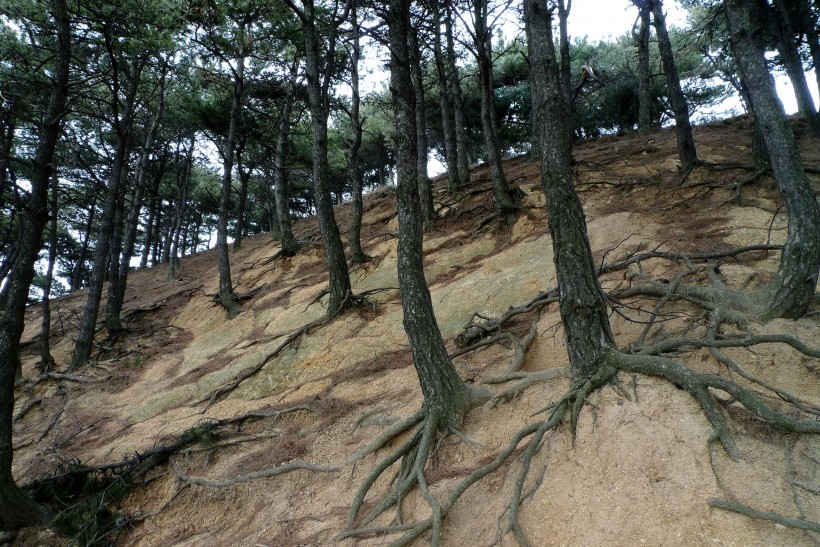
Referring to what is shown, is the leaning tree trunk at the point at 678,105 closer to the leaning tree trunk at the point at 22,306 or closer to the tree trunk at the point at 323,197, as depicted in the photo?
the tree trunk at the point at 323,197

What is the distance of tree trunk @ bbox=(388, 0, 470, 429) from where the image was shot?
426 centimetres

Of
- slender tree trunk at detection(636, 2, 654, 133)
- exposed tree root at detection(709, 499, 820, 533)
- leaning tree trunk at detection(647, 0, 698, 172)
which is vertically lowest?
exposed tree root at detection(709, 499, 820, 533)

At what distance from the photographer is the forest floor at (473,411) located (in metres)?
2.71

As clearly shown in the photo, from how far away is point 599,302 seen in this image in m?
3.56

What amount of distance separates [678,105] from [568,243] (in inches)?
344

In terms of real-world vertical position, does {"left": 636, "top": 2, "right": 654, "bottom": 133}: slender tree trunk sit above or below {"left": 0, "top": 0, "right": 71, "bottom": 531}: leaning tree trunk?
above

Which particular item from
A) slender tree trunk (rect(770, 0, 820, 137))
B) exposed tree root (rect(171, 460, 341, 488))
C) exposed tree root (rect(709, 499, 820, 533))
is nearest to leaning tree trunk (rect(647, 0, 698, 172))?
slender tree trunk (rect(770, 0, 820, 137))

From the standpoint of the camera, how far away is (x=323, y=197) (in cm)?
865

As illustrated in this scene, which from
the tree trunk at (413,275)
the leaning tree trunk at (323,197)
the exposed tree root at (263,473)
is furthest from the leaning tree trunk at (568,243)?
the leaning tree trunk at (323,197)

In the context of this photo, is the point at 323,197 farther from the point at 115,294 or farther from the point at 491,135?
the point at 115,294

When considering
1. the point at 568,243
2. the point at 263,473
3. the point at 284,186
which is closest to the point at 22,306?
the point at 263,473

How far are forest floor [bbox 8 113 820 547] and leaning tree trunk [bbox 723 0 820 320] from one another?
251 mm

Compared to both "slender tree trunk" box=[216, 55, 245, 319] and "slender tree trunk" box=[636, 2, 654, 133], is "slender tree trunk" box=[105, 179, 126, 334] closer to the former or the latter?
"slender tree trunk" box=[216, 55, 245, 319]

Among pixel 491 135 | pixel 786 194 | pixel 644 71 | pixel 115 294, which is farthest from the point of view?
pixel 644 71
